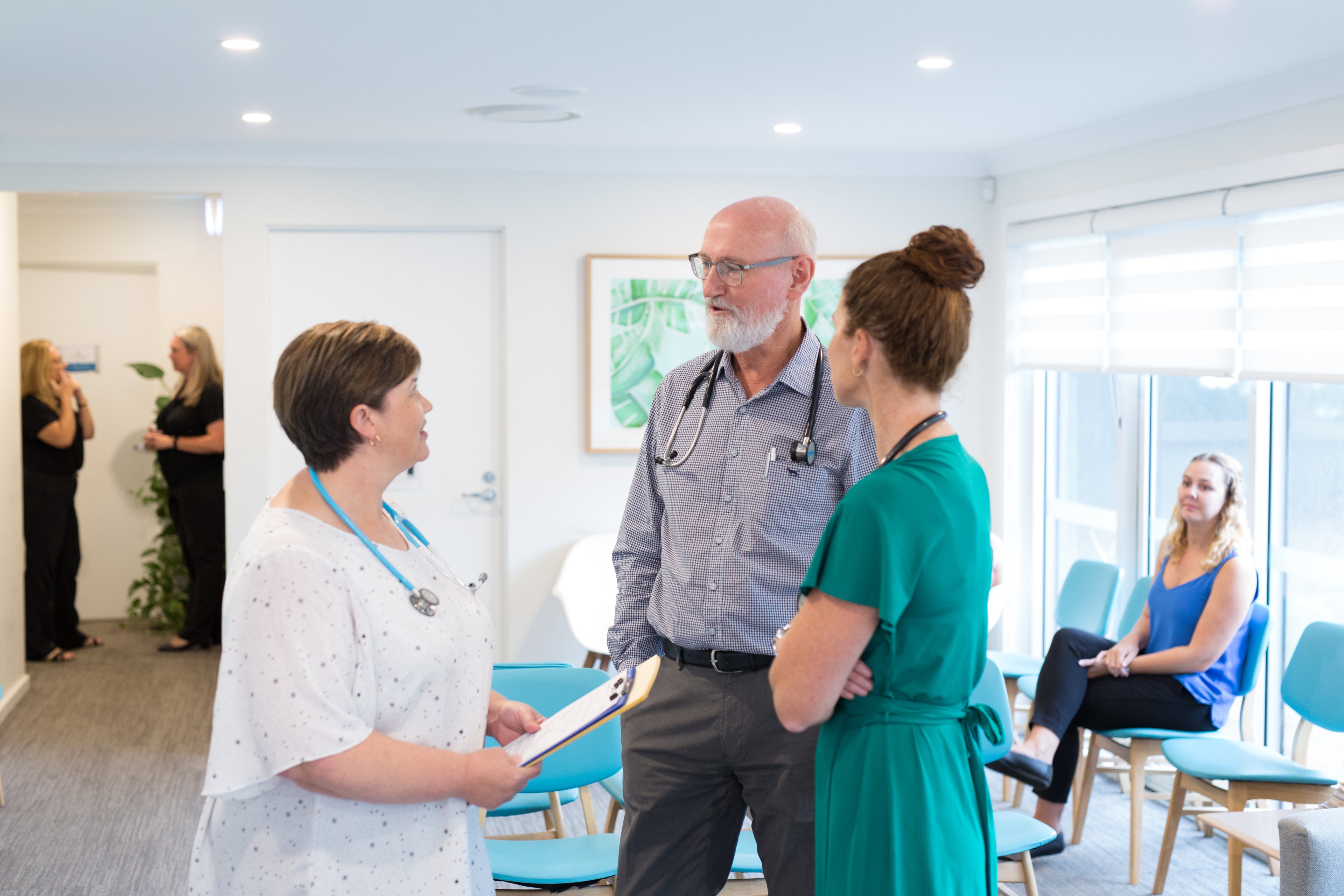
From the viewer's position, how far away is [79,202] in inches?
265

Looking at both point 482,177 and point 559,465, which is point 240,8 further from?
point 559,465

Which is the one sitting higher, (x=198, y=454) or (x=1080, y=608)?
(x=198, y=454)

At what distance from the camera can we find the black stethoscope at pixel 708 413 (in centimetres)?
204

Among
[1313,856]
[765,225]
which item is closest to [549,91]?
[765,225]

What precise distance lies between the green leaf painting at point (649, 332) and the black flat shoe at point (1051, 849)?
2.42 metres

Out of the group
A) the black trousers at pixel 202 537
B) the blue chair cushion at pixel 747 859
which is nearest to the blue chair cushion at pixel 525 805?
the blue chair cushion at pixel 747 859

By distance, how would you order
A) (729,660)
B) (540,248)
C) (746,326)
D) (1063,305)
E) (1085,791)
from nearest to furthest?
1. (729,660)
2. (746,326)
3. (1085,791)
4. (1063,305)
5. (540,248)

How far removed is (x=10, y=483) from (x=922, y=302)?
16.3 feet

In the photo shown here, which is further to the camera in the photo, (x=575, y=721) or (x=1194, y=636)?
(x=1194, y=636)

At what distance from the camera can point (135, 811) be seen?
13.6 feet

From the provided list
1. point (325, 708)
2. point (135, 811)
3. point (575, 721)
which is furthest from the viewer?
point (135, 811)

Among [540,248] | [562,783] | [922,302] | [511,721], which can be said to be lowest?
[562,783]

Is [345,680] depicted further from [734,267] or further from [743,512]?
[734,267]

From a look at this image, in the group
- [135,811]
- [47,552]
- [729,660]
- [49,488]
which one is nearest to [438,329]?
[135,811]
